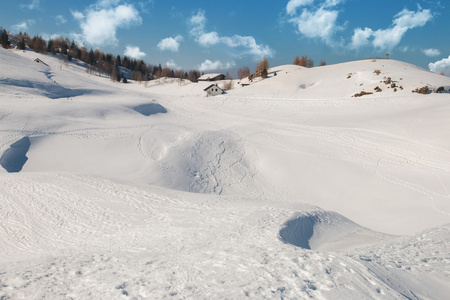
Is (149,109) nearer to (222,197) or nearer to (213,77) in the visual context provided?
(222,197)

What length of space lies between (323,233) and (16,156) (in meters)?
15.2

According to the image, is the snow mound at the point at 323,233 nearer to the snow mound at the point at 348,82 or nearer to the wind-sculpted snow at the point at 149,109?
the wind-sculpted snow at the point at 149,109

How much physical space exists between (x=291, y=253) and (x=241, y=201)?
4.72 metres

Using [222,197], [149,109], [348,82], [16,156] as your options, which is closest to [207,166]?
[222,197]

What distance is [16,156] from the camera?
14.6 m

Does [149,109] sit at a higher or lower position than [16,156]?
higher

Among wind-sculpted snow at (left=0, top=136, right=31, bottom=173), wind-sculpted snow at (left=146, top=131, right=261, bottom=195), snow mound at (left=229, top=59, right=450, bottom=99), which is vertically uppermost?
snow mound at (left=229, top=59, right=450, bottom=99)

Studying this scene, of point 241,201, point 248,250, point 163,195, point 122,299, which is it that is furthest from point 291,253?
point 163,195

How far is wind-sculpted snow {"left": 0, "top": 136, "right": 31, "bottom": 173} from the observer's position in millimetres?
13672

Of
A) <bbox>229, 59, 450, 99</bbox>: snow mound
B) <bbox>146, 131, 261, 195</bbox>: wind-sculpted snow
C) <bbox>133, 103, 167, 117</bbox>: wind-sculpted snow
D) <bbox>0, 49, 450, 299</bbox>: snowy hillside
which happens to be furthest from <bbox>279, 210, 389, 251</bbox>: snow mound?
<bbox>229, 59, 450, 99</bbox>: snow mound

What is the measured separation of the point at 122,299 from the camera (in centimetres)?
385

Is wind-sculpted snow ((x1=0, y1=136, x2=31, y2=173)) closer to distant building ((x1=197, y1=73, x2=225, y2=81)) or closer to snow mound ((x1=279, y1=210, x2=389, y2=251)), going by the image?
snow mound ((x1=279, y1=210, x2=389, y2=251))

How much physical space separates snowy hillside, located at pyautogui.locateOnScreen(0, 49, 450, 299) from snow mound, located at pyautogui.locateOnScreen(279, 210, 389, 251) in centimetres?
5

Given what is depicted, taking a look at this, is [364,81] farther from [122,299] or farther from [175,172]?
[122,299]
